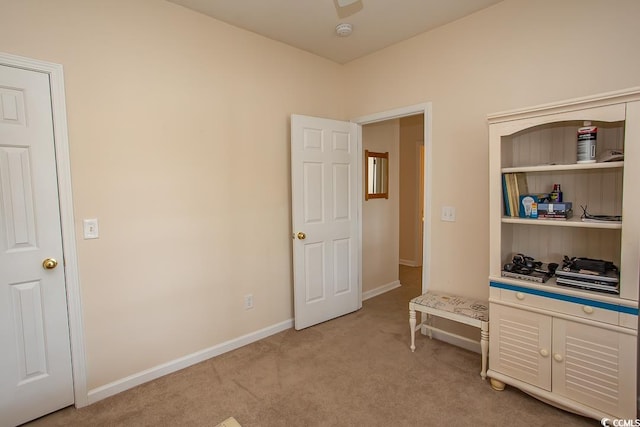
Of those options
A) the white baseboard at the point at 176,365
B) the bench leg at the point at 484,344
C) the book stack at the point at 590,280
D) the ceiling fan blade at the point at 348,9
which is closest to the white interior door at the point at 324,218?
the white baseboard at the point at 176,365

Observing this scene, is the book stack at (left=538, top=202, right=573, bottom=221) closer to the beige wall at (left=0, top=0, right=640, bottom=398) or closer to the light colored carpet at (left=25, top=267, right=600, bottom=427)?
the beige wall at (left=0, top=0, right=640, bottom=398)

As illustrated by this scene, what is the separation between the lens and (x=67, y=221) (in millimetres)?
2006

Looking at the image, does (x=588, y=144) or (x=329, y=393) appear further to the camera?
(x=329, y=393)

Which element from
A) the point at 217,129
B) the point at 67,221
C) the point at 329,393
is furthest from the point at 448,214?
the point at 67,221

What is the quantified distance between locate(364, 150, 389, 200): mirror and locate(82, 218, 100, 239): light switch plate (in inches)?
111

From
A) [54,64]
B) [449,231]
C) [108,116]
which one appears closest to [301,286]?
[449,231]

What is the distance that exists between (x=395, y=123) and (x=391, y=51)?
131 centimetres

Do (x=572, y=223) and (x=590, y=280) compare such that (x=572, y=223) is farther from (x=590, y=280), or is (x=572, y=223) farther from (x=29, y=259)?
(x=29, y=259)

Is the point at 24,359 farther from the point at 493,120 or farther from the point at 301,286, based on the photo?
the point at 493,120

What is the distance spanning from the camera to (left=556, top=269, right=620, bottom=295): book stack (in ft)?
5.81

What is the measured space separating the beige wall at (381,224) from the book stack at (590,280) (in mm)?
2271

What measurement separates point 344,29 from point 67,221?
2531mm

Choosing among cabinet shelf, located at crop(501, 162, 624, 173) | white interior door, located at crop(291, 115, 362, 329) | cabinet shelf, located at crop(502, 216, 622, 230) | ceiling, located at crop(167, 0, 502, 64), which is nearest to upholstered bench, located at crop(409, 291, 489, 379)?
cabinet shelf, located at crop(502, 216, 622, 230)

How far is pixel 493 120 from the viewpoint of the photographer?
6.95 feet
